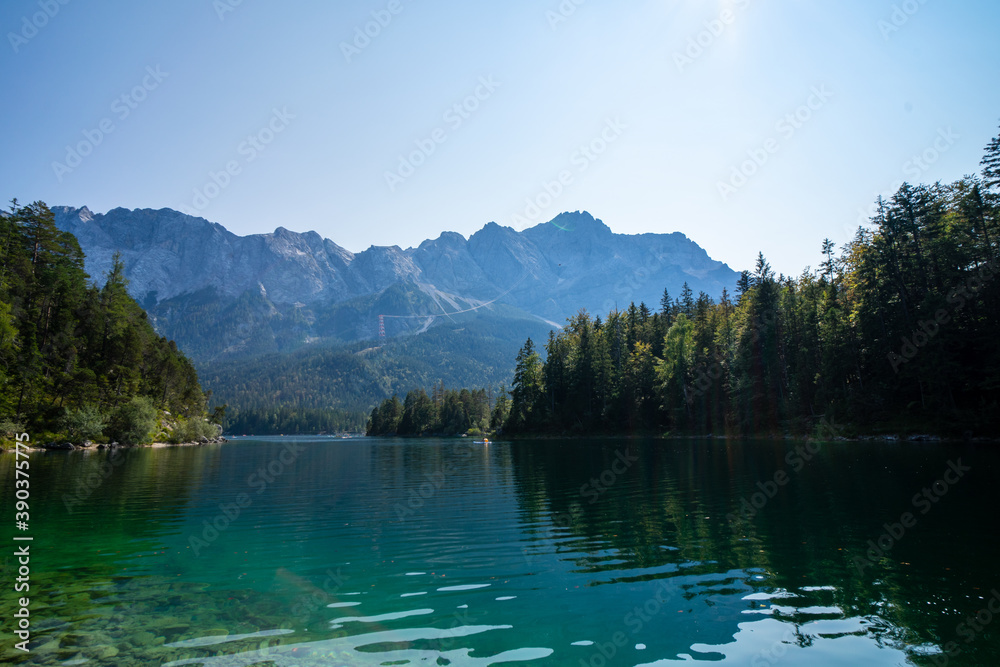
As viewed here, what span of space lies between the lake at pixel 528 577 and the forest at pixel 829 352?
111 feet

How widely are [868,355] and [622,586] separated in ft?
227

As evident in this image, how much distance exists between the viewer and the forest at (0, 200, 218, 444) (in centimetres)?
6425

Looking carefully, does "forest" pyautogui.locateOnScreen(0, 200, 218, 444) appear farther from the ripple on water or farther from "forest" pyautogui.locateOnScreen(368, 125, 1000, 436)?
"forest" pyautogui.locateOnScreen(368, 125, 1000, 436)

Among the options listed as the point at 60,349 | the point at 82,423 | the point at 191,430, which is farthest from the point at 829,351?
the point at 191,430

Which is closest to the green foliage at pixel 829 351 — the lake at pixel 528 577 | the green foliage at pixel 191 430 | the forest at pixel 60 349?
the lake at pixel 528 577

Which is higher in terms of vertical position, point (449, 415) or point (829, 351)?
point (829, 351)

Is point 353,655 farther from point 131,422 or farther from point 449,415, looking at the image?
point 449,415

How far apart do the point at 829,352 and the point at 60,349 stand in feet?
366

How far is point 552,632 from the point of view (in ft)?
32.4

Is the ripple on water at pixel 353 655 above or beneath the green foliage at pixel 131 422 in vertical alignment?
beneath

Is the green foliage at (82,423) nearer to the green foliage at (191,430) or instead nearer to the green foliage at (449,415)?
the green foliage at (191,430)

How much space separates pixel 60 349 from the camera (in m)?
74.8

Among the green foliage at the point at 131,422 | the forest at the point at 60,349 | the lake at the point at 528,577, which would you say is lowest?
the lake at the point at 528,577

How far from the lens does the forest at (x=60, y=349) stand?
211 feet
